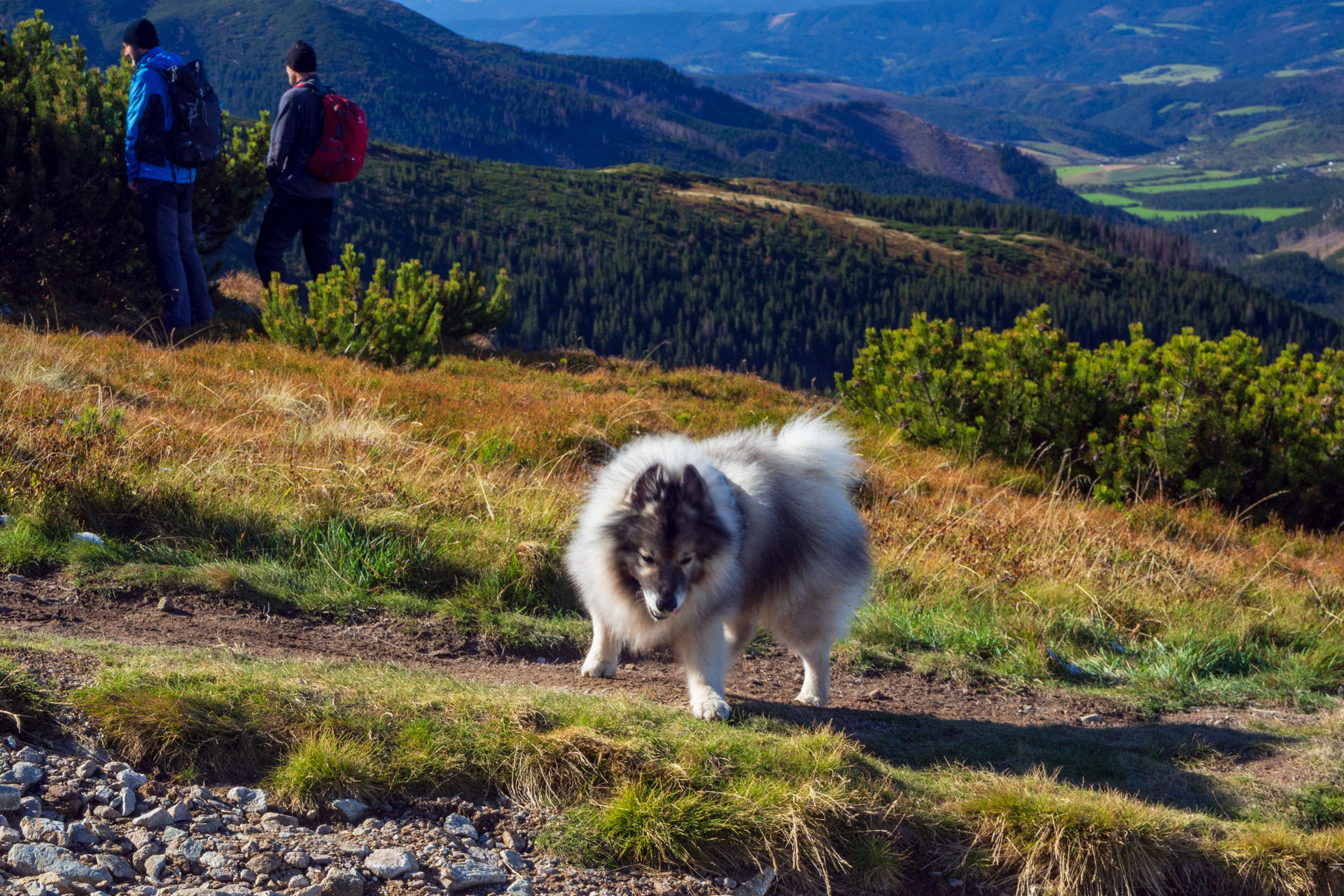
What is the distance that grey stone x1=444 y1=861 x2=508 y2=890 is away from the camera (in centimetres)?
334

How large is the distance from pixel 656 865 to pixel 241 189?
13.3 meters

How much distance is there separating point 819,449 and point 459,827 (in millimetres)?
2639

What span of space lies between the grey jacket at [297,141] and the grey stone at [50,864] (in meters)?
9.13

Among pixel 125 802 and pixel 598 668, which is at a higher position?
pixel 125 802

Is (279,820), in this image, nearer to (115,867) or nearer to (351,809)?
(351,809)

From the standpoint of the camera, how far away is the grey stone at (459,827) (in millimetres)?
3648

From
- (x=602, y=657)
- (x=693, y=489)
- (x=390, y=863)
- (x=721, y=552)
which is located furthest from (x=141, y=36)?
(x=390, y=863)

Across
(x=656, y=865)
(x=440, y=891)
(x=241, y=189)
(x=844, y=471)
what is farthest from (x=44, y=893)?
(x=241, y=189)

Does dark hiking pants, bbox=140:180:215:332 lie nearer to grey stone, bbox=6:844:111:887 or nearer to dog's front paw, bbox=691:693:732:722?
dog's front paw, bbox=691:693:732:722

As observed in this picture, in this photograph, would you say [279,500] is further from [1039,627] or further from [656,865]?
[1039,627]

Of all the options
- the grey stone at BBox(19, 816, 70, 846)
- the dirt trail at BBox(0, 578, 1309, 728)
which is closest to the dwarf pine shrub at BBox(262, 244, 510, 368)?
the dirt trail at BBox(0, 578, 1309, 728)

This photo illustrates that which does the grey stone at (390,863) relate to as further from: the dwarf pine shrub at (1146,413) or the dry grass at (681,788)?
the dwarf pine shrub at (1146,413)

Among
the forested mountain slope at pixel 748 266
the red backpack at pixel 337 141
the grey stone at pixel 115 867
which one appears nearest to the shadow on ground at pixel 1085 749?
the grey stone at pixel 115 867

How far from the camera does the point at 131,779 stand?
137 inches
